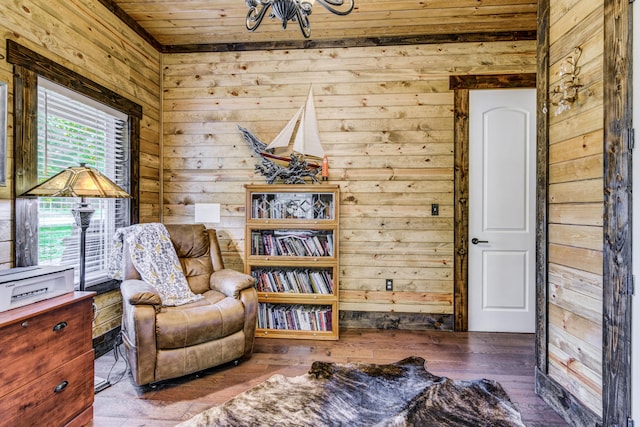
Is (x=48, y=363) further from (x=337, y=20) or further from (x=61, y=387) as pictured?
(x=337, y=20)

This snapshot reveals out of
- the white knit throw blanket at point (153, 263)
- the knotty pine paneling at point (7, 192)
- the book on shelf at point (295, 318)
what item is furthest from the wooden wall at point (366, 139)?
the knotty pine paneling at point (7, 192)

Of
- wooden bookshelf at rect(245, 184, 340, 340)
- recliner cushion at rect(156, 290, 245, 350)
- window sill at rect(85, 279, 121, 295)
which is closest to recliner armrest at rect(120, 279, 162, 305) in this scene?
recliner cushion at rect(156, 290, 245, 350)

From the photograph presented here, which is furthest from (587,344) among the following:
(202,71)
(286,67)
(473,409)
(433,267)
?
(202,71)

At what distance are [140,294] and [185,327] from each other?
0.35m

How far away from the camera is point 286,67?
3.32m

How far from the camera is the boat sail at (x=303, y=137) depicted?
321 centimetres

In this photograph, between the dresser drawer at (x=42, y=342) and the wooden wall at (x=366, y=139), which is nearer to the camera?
the dresser drawer at (x=42, y=342)

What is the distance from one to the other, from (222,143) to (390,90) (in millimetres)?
1756

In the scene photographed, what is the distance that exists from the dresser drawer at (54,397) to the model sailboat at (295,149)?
2.00 meters

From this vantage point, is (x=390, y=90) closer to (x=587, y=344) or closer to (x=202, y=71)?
(x=202, y=71)

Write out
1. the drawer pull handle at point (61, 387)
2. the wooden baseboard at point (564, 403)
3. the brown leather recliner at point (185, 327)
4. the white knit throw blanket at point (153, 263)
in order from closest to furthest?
the drawer pull handle at point (61, 387)
the wooden baseboard at point (564, 403)
the brown leather recliner at point (185, 327)
the white knit throw blanket at point (153, 263)

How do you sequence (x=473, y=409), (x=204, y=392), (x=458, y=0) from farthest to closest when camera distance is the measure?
1. (x=458, y=0)
2. (x=204, y=392)
3. (x=473, y=409)

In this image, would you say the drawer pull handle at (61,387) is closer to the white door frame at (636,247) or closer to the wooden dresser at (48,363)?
the wooden dresser at (48,363)

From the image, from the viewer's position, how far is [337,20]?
2.94 metres
